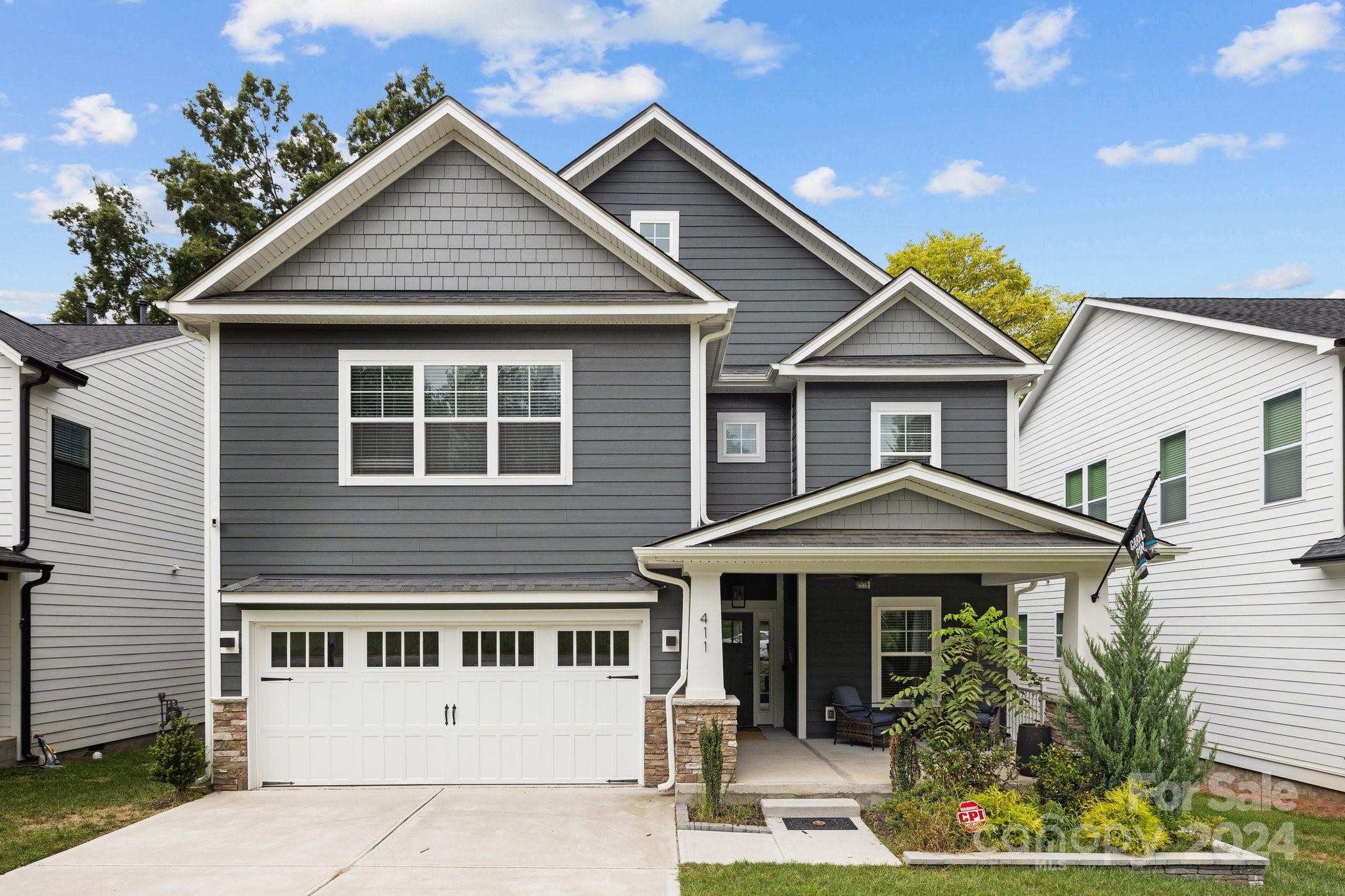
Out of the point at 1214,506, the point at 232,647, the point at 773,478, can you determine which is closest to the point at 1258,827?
the point at 1214,506

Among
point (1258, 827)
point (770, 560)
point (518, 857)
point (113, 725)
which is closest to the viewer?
point (518, 857)

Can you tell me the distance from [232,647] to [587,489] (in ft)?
14.7

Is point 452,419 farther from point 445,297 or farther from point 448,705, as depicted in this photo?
point 448,705

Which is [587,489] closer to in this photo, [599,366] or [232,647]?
[599,366]

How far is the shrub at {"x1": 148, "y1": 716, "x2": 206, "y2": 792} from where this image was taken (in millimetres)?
10570

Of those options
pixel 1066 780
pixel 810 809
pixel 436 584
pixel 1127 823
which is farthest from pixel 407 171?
pixel 1127 823

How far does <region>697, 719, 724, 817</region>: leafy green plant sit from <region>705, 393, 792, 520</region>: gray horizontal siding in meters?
4.90

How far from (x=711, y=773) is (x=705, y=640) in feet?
4.87

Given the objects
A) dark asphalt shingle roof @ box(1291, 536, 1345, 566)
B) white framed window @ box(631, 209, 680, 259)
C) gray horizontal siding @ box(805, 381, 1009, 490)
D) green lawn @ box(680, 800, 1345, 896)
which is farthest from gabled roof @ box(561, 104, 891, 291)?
green lawn @ box(680, 800, 1345, 896)

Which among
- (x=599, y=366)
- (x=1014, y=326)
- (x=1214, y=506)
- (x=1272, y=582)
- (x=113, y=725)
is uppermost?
(x=1014, y=326)

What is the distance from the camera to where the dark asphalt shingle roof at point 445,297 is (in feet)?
37.7

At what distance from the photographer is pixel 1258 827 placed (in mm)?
9703

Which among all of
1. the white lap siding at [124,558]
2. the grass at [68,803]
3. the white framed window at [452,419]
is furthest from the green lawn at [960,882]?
the white lap siding at [124,558]

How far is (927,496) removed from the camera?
10695 mm
